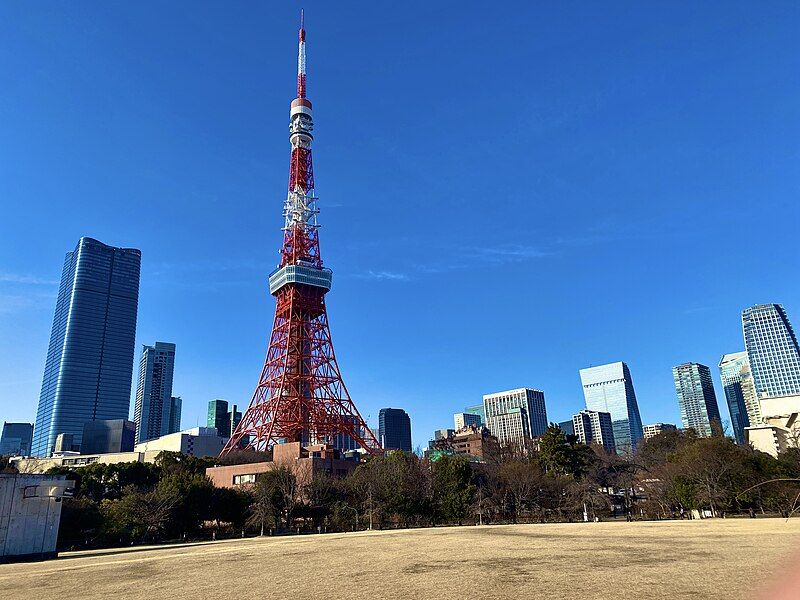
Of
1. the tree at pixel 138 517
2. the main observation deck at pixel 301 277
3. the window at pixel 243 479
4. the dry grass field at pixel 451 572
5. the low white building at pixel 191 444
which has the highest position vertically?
the main observation deck at pixel 301 277

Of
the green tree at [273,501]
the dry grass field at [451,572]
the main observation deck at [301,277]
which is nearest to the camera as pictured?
the dry grass field at [451,572]

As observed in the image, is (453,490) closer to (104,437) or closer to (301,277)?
(301,277)

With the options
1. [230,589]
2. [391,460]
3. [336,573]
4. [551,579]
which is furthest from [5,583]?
[391,460]

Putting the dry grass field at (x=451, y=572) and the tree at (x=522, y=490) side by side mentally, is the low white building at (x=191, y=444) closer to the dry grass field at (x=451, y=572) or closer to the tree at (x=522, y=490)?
the tree at (x=522, y=490)

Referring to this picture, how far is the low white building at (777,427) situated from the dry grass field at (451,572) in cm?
5366

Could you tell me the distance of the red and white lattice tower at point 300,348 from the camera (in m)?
72.6

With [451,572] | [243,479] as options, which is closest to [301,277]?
[243,479]

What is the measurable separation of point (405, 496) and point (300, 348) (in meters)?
34.4

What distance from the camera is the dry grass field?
13.4 m

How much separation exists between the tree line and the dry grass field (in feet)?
47.5

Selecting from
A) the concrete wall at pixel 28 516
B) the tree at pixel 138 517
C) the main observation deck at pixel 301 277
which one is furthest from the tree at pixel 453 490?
the main observation deck at pixel 301 277

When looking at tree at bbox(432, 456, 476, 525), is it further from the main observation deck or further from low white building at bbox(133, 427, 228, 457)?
low white building at bbox(133, 427, 228, 457)

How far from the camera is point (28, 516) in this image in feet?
99.4

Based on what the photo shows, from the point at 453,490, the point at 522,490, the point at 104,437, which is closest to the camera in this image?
the point at 453,490
